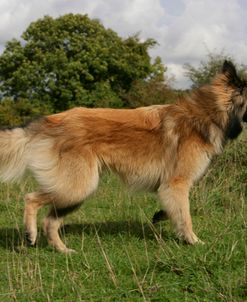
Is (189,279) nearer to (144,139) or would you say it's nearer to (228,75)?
(144,139)

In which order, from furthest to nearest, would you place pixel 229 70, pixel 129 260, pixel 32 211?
pixel 229 70 < pixel 32 211 < pixel 129 260

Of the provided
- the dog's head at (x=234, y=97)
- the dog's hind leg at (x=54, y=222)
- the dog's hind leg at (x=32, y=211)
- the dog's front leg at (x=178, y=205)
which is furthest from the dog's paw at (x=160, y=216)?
the dog's hind leg at (x=32, y=211)

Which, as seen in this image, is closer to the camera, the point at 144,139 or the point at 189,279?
the point at 189,279

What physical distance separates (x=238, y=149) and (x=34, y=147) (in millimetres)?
4558

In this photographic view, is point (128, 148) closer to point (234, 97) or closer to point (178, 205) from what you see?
point (178, 205)

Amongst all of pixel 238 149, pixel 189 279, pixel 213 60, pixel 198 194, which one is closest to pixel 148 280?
pixel 189 279

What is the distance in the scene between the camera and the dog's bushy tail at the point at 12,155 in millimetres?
5328

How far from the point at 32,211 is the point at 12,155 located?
2.16 ft

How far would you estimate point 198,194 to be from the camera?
7355 mm

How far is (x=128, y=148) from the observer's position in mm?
5461

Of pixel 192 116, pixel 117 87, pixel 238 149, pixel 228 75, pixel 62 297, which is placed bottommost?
pixel 62 297

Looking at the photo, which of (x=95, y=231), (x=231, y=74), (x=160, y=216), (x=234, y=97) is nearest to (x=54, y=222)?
(x=95, y=231)

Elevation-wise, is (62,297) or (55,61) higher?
(55,61)

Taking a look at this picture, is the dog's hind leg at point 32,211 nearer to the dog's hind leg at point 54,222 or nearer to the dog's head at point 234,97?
the dog's hind leg at point 54,222
